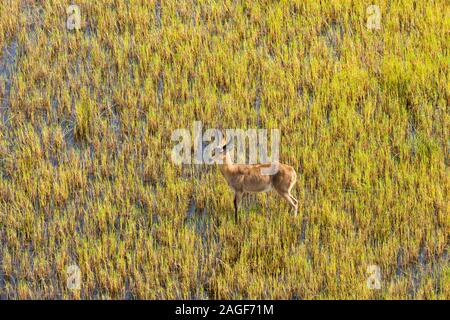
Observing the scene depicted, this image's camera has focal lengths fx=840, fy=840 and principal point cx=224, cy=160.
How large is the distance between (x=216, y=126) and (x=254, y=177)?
1259mm

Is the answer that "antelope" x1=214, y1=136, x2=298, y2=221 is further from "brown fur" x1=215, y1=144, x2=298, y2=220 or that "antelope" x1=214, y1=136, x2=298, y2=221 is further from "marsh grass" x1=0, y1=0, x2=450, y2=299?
"marsh grass" x1=0, y1=0, x2=450, y2=299

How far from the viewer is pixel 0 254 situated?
5609 millimetres

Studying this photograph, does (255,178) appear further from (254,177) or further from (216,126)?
(216,126)

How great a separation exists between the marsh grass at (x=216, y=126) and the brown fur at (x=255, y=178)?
0.60 ft

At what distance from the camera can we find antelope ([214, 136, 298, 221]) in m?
5.59

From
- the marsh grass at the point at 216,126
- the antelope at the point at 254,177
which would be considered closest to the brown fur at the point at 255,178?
the antelope at the point at 254,177

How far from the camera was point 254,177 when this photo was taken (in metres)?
5.62

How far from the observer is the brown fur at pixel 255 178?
559 cm

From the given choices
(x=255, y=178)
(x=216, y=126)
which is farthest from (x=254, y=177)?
(x=216, y=126)

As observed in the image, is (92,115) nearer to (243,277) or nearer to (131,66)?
(131,66)

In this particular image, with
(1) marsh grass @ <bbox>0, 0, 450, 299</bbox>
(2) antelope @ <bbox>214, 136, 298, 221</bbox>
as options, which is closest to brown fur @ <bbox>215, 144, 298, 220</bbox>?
(2) antelope @ <bbox>214, 136, 298, 221</bbox>

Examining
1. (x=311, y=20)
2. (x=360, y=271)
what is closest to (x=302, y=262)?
(x=360, y=271)

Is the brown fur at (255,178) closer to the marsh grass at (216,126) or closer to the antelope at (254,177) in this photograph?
the antelope at (254,177)
